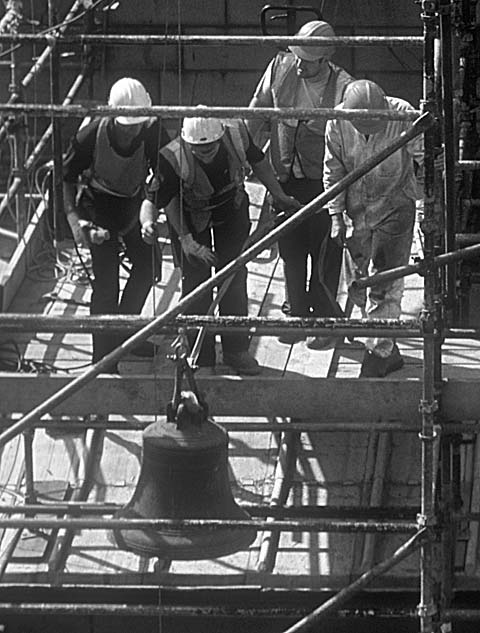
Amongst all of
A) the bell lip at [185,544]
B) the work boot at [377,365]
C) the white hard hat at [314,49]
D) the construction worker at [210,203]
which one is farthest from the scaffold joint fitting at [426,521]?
the white hard hat at [314,49]

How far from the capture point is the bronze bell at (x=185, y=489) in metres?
8.60

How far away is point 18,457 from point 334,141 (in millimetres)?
2599

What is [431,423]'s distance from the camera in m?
8.72

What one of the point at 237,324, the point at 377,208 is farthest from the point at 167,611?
the point at 377,208

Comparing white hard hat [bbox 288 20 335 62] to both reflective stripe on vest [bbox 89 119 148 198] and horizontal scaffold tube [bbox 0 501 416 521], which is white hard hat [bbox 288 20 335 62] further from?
horizontal scaffold tube [bbox 0 501 416 521]

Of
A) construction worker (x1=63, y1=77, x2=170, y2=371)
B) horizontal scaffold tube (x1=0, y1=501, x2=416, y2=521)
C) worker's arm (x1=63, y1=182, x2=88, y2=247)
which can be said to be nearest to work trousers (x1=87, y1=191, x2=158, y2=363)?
construction worker (x1=63, y1=77, x2=170, y2=371)

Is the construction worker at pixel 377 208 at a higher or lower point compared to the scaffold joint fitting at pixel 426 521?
higher

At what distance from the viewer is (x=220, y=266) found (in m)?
11.3

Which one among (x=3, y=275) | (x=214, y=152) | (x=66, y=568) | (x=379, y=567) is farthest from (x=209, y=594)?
(x=3, y=275)

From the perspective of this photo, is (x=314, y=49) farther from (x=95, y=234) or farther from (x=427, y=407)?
(x=427, y=407)

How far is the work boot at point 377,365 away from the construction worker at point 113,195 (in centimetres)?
143

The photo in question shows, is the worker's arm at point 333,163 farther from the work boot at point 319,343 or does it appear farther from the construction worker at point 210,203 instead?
the work boot at point 319,343

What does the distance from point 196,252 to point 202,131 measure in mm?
737

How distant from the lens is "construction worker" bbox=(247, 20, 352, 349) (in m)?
11.5
